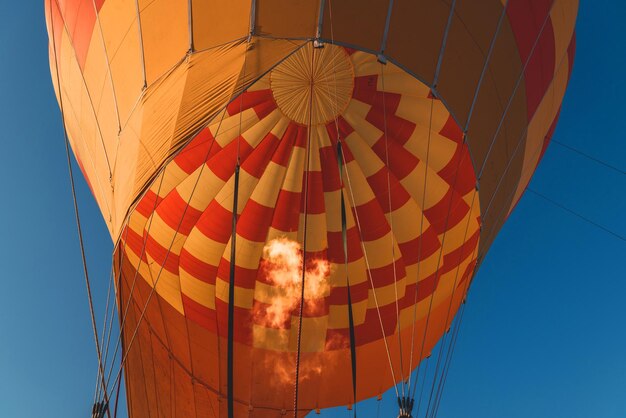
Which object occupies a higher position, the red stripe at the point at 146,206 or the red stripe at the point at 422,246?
the red stripe at the point at 146,206

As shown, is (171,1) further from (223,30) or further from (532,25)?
(532,25)

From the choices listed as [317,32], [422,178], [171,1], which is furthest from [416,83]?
[171,1]

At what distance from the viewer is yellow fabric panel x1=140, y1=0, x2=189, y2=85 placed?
11.3 feet

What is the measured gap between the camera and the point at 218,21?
3389mm

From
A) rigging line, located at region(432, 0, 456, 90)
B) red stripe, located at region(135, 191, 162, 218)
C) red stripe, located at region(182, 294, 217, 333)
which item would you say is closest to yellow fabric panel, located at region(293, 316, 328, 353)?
red stripe, located at region(182, 294, 217, 333)

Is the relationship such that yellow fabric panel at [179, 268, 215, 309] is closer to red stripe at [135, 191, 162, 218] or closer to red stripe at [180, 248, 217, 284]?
red stripe at [180, 248, 217, 284]

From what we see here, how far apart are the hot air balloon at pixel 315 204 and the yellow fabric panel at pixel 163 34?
1.63 ft

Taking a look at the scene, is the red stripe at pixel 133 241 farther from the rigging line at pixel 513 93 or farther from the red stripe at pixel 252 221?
the rigging line at pixel 513 93

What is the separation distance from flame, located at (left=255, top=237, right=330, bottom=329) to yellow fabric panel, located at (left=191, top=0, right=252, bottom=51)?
3675mm

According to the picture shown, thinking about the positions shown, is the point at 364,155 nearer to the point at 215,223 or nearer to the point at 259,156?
the point at 259,156

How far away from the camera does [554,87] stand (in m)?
5.34

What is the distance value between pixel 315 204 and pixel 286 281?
3.72 feet

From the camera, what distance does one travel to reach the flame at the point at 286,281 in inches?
263

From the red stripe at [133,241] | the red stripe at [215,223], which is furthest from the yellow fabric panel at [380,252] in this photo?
the red stripe at [133,241]
